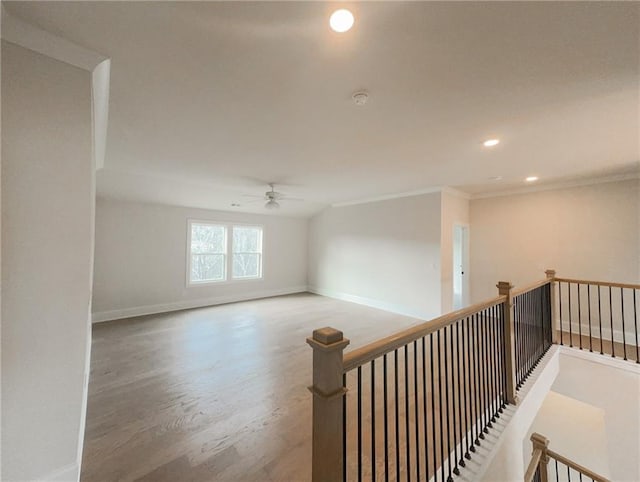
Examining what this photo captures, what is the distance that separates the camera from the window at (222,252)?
5.89 meters

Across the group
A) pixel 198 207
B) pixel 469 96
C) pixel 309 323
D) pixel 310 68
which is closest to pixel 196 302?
pixel 198 207

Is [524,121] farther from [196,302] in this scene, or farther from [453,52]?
[196,302]

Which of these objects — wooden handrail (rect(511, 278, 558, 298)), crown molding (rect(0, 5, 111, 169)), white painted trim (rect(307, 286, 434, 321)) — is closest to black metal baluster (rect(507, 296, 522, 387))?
wooden handrail (rect(511, 278, 558, 298))

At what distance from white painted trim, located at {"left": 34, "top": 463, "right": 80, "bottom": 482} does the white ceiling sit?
2393 millimetres

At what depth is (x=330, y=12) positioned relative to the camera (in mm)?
1194

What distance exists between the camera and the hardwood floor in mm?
1669

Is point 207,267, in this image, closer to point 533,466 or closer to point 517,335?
point 517,335

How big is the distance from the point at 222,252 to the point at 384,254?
13.1 ft

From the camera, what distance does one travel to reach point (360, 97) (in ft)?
6.07

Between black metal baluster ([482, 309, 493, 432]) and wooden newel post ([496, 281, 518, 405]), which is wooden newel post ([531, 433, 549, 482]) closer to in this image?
wooden newel post ([496, 281, 518, 405])

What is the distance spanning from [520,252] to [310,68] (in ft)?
16.8

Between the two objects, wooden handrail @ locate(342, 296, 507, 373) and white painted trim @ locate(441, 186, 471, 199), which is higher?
white painted trim @ locate(441, 186, 471, 199)

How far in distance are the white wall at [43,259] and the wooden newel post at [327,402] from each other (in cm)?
147

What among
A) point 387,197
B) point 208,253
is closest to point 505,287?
point 387,197
